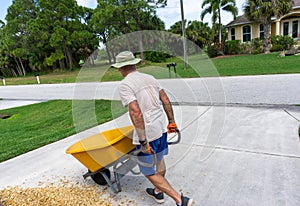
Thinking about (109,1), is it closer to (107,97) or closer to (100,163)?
(107,97)

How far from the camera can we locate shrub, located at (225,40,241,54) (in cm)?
1905

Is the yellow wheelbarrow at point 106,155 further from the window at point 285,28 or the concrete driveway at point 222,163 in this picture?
the window at point 285,28

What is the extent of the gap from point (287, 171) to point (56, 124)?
15.1ft

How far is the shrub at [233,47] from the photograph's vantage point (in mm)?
19047

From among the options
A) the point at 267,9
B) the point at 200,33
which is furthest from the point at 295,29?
the point at 200,33

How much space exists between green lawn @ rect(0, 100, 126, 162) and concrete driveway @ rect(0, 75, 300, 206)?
0.92 feet

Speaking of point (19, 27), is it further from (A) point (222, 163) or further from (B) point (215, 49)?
(A) point (222, 163)

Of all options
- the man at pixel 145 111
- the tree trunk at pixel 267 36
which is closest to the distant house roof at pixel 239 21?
the tree trunk at pixel 267 36

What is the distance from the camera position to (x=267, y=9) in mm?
15250

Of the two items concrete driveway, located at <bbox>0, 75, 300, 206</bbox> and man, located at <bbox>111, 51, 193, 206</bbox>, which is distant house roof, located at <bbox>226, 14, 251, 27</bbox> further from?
man, located at <bbox>111, 51, 193, 206</bbox>

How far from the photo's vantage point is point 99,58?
102 inches

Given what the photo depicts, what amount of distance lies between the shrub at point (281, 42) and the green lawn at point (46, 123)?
1606 centimetres

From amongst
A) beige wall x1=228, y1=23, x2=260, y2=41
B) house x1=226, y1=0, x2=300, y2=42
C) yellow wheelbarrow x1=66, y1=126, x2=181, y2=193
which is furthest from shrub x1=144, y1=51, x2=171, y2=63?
beige wall x1=228, y1=23, x2=260, y2=41

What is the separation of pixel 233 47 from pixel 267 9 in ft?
14.6
